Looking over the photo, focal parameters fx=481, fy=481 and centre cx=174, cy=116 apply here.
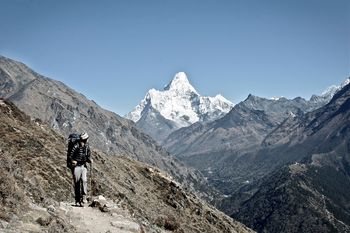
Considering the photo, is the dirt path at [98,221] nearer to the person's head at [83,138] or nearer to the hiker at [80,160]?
the hiker at [80,160]

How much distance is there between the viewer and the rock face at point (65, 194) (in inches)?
769

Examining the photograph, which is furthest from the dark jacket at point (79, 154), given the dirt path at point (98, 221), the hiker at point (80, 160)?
the dirt path at point (98, 221)

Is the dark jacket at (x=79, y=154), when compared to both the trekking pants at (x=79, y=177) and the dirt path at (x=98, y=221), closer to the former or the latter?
the trekking pants at (x=79, y=177)

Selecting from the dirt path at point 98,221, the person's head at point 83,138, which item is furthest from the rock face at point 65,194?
the person's head at point 83,138

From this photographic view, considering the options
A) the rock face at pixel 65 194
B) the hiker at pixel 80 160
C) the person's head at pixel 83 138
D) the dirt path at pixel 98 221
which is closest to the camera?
the rock face at pixel 65 194

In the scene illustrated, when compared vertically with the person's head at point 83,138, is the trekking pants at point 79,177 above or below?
below

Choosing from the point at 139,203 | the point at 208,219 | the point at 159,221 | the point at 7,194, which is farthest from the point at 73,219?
the point at 208,219

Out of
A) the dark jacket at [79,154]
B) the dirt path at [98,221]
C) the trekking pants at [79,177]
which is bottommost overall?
the dirt path at [98,221]

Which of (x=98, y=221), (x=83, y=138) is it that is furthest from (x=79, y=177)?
(x=98, y=221)

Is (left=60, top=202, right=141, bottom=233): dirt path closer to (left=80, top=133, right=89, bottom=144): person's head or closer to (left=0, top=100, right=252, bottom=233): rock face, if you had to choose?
(left=0, top=100, right=252, bottom=233): rock face

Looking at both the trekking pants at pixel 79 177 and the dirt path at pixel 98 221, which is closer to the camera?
the dirt path at pixel 98 221

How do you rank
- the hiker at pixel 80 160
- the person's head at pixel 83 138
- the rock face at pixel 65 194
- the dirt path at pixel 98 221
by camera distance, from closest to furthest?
the rock face at pixel 65 194
the dirt path at pixel 98 221
the hiker at pixel 80 160
the person's head at pixel 83 138

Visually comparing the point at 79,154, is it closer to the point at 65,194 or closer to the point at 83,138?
the point at 83,138

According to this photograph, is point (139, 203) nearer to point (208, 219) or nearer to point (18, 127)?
point (18, 127)
